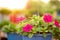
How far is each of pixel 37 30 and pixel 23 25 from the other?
0.42 ft

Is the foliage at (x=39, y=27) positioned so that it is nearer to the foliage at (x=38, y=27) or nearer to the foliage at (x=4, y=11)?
the foliage at (x=38, y=27)

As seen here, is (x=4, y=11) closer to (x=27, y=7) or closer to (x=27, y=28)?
(x=27, y=7)

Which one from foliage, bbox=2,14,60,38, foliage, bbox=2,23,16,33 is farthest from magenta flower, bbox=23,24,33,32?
foliage, bbox=2,23,16,33

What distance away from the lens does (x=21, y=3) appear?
3.89 m

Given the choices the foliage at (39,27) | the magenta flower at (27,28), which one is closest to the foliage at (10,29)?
the foliage at (39,27)

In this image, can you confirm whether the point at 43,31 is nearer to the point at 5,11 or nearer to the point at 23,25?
the point at 23,25

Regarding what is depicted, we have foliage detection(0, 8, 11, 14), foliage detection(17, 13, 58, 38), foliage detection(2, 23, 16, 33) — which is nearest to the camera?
foliage detection(17, 13, 58, 38)

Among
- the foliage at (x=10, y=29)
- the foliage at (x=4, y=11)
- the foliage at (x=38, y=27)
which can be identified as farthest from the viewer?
the foliage at (x=4, y=11)

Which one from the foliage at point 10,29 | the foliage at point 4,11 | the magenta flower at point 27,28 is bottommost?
the foliage at point 10,29

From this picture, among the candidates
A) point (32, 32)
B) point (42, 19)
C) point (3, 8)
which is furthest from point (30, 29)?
point (3, 8)

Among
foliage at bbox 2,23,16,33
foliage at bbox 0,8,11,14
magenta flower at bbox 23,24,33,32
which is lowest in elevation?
foliage at bbox 2,23,16,33

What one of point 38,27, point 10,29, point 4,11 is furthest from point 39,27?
point 4,11

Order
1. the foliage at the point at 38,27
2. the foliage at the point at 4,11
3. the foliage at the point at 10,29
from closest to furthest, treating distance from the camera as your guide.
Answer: the foliage at the point at 38,27 < the foliage at the point at 10,29 < the foliage at the point at 4,11

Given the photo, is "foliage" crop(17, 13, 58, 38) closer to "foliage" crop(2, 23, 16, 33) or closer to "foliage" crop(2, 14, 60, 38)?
"foliage" crop(2, 14, 60, 38)
